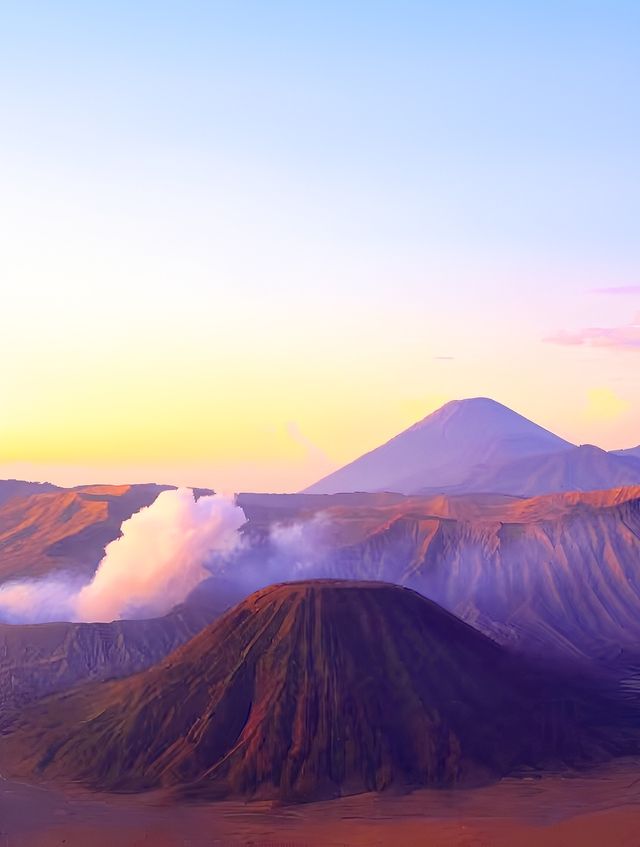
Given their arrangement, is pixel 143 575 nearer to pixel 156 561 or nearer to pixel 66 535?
pixel 156 561

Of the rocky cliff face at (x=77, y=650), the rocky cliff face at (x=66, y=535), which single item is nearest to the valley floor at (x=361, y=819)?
the rocky cliff face at (x=77, y=650)

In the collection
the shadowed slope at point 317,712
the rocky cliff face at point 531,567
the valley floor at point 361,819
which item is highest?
the rocky cliff face at point 531,567

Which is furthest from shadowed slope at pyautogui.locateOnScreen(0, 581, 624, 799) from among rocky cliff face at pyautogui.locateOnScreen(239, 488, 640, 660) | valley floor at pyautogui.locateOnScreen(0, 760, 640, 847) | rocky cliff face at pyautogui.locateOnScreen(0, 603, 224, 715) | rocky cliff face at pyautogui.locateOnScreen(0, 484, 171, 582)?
rocky cliff face at pyautogui.locateOnScreen(0, 484, 171, 582)

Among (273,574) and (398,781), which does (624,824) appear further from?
(273,574)

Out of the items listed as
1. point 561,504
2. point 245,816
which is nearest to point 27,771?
point 245,816

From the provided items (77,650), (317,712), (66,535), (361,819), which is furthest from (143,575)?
(361,819)

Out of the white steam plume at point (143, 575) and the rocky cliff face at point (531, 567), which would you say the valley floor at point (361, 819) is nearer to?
the rocky cliff face at point (531, 567)
